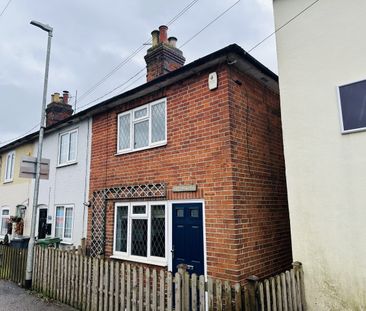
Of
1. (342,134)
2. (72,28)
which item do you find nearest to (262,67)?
(342,134)

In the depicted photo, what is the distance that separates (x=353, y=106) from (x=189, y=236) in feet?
12.9

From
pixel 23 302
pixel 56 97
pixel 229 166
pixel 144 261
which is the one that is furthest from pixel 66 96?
pixel 229 166

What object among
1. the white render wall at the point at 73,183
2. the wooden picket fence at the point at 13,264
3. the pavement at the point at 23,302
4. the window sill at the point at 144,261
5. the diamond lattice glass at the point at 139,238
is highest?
the white render wall at the point at 73,183

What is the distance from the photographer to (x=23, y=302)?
6316 mm

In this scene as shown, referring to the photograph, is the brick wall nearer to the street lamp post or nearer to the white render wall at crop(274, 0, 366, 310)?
the white render wall at crop(274, 0, 366, 310)

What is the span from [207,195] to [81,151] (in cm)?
570

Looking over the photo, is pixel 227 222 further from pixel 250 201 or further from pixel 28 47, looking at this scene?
pixel 28 47

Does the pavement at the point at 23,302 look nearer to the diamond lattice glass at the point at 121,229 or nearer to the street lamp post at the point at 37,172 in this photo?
the street lamp post at the point at 37,172

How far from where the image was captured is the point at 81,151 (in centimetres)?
→ 971

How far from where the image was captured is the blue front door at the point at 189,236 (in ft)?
19.0

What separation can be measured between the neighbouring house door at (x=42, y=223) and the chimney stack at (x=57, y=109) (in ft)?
14.8

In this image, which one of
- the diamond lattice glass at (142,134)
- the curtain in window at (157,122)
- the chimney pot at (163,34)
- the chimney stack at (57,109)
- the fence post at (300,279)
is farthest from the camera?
the chimney stack at (57,109)

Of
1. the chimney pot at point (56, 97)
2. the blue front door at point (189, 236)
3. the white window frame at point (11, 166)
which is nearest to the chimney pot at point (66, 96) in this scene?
the chimney pot at point (56, 97)

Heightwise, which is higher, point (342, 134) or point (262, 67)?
point (262, 67)
